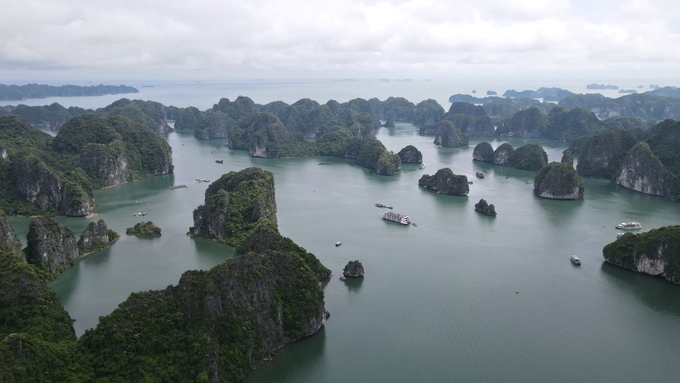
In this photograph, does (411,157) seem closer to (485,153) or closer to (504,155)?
(485,153)

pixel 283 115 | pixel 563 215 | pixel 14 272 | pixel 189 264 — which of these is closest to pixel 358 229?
pixel 189 264

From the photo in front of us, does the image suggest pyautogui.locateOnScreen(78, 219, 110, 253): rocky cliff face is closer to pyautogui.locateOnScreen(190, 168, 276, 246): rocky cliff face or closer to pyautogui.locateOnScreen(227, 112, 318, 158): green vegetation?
pyautogui.locateOnScreen(190, 168, 276, 246): rocky cliff face

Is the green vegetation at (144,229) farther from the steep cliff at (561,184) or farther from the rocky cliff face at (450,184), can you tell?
the steep cliff at (561,184)

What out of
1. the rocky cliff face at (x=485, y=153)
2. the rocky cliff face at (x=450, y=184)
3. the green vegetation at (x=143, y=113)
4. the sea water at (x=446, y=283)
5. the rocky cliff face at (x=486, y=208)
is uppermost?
the green vegetation at (x=143, y=113)

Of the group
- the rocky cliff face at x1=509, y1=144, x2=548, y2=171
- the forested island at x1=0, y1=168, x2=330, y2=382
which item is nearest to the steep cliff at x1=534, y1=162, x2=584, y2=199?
the rocky cliff face at x1=509, y1=144, x2=548, y2=171

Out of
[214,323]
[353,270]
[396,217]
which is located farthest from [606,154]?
[214,323]

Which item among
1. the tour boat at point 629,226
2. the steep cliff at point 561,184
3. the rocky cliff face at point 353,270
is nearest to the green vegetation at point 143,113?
the steep cliff at point 561,184
